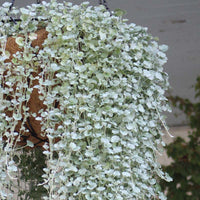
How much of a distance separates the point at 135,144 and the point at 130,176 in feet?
0.29

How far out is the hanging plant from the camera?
3.13ft

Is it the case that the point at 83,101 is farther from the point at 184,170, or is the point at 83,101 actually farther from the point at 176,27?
the point at 176,27

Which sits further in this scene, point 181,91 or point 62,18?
point 181,91

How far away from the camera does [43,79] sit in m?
1.03

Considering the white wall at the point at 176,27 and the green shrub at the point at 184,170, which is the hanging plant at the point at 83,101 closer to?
the green shrub at the point at 184,170

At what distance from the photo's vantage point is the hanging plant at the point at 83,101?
953 mm

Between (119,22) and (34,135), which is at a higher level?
(119,22)

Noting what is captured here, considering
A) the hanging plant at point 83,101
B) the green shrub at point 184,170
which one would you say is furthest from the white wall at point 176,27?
the hanging plant at point 83,101

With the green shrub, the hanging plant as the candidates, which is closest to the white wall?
the green shrub

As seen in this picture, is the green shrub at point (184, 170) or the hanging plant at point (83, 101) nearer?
the hanging plant at point (83, 101)

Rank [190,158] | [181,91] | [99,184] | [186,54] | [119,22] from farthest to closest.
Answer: [181,91], [186,54], [190,158], [119,22], [99,184]

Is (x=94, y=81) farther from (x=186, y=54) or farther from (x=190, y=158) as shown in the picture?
(x=186, y=54)

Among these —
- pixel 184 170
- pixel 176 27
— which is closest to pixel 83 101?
pixel 184 170

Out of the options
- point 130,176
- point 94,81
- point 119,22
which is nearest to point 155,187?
point 130,176
